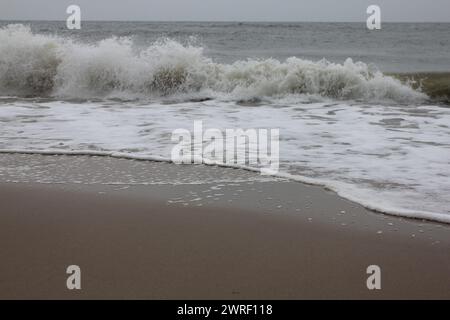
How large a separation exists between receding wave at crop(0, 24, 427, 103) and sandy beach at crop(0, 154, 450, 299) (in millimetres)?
6540

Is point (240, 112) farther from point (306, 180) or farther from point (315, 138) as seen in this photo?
point (306, 180)

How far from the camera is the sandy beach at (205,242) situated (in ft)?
7.64

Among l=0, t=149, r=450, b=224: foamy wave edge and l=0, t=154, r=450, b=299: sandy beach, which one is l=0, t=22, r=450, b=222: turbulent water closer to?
l=0, t=149, r=450, b=224: foamy wave edge

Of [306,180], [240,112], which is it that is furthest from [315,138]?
[240,112]

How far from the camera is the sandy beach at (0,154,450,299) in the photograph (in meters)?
2.33

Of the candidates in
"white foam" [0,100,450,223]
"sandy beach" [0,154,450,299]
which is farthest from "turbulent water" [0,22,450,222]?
A: "sandy beach" [0,154,450,299]

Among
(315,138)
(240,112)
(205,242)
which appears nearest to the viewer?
(205,242)

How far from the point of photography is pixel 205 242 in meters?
2.85

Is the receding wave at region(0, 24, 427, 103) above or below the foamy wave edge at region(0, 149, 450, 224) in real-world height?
above

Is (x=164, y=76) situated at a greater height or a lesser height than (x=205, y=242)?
greater

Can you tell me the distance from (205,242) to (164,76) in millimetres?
8591

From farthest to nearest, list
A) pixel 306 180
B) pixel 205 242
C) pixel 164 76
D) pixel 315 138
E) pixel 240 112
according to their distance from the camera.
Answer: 1. pixel 164 76
2. pixel 240 112
3. pixel 315 138
4. pixel 306 180
5. pixel 205 242

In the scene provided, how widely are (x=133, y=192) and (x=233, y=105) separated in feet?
18.1

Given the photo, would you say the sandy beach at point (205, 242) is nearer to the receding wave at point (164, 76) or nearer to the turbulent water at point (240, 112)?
the turbulent water at point (240, 112)
